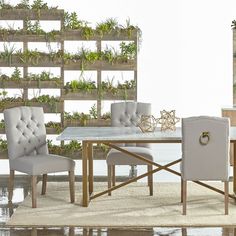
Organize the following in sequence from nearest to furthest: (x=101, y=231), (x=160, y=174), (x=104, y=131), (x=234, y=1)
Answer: (x=101, y=231) < (x=104, y=131) < (x=160, y=174) < (x=234, y=1)

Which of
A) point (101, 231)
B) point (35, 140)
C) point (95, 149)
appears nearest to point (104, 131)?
point (35, 140)

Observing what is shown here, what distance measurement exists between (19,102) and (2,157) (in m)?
0.82

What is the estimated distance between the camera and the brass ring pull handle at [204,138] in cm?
671

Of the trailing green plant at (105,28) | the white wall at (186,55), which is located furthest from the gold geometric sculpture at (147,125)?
the white wall at (186,55)

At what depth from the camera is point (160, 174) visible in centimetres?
959

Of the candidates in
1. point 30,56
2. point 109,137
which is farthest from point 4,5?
point 109,137

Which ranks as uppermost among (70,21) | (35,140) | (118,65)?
(70,21)

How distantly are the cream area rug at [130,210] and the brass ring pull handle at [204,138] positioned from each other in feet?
2.38

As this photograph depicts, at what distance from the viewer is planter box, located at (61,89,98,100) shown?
380 inches

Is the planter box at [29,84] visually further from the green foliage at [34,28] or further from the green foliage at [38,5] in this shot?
the green foliage at [38,5]

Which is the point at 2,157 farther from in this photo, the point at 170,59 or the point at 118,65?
the point at 170,59

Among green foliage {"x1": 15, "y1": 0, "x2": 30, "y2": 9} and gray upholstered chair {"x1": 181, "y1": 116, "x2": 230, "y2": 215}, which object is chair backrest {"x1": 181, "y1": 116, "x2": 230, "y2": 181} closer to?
gray upholstered chair {"x1": 181, "y1": 116, "x2": 230, "y2": 215}

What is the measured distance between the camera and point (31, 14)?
9695mm

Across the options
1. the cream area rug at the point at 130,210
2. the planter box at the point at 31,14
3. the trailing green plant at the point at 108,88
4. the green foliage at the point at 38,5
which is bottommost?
the cream area rug at the point at 130,210
